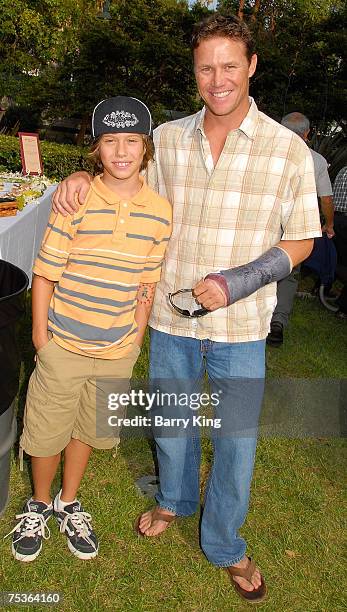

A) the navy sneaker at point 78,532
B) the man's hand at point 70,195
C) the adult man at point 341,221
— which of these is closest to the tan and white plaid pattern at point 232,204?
the man's hand at point 70,195

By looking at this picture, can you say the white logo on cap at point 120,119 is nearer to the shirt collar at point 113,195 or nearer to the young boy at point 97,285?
the young boy at point 97,285

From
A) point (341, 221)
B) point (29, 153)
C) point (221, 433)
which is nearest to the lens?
point (221, 433)

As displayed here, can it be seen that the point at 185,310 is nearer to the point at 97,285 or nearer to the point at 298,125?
the point at 97,285

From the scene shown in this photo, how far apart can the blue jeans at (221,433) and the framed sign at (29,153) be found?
4.26 m

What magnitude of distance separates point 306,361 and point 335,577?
9.69ft

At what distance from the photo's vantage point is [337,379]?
5.34 meters

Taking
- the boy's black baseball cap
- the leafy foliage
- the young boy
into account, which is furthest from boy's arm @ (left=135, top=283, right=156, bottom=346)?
the leafy foliage

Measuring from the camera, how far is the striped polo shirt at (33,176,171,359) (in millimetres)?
2234

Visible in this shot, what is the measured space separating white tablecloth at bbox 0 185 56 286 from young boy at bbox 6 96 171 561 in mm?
1536

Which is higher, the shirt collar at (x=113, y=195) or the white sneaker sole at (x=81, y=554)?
the shirt collar at (x=113, y=195)

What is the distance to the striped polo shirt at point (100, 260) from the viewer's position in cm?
223

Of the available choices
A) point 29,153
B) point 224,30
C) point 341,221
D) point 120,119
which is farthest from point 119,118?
point 341,221

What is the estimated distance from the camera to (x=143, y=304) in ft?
8.13

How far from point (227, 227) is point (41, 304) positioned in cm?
75
